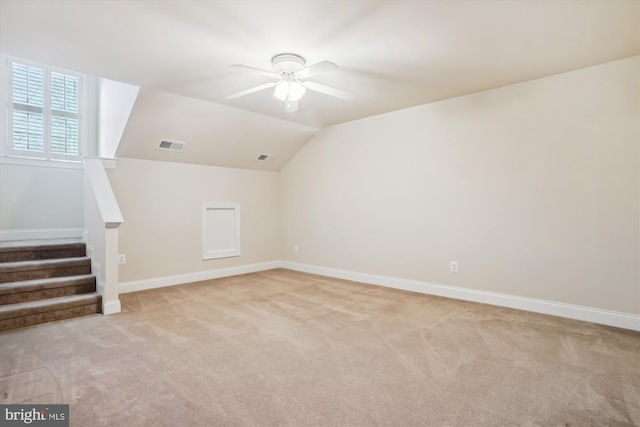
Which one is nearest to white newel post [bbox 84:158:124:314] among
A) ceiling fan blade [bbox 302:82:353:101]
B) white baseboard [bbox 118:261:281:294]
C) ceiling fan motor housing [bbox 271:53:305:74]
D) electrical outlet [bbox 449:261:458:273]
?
white baseboard [bbox 118:261:281:294]

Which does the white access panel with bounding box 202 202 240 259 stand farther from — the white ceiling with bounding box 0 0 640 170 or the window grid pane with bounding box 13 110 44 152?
the window grid pane with bounding box 13 110 44 152

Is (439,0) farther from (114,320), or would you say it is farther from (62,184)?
(62,184)

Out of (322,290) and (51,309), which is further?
(322,290)

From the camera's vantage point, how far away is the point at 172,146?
173 inches

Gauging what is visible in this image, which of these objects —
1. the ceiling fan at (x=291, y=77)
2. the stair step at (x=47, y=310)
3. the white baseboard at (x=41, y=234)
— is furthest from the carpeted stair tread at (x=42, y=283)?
the ceiling fan at (x=291, y=77)

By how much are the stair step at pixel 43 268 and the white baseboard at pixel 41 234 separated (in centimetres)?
119

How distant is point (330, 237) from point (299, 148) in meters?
1.63

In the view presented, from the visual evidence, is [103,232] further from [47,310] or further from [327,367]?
[327,367]

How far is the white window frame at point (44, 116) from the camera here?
4375 millimetres

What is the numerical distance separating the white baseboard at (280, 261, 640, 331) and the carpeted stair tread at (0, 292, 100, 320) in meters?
3.16

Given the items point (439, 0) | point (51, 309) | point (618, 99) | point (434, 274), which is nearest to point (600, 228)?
point (618, 99)

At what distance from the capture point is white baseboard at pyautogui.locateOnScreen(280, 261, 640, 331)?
2.93 metres

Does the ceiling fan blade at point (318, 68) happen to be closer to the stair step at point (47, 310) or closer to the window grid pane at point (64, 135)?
the stair step at point (47, 310)

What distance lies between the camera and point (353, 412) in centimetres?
173
